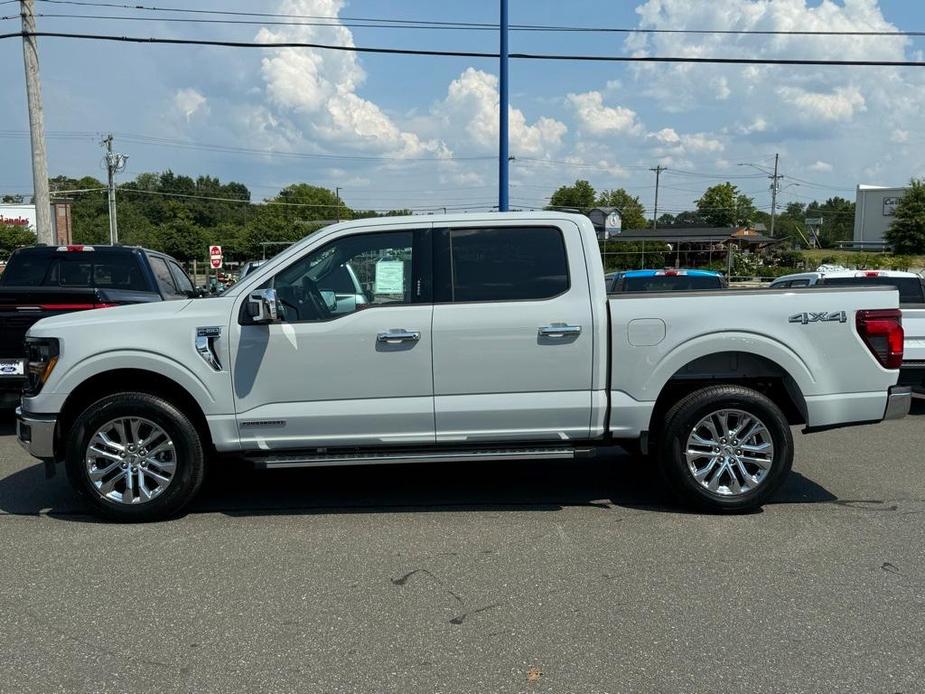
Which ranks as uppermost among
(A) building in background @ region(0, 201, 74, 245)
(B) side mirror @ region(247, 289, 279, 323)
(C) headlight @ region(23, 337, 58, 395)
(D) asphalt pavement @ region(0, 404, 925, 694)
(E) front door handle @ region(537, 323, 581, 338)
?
(A) building in background @ region(0, 201, 74, 245)

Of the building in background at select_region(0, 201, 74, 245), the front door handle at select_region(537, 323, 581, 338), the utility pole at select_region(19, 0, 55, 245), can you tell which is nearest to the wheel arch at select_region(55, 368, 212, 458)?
the front door handle at select_region(537, 323, 581, 338)

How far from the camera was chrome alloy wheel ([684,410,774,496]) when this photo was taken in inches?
213

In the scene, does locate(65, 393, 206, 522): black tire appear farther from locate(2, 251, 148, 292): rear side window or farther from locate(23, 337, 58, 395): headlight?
locate(2, 251, 148, 292): rear side window

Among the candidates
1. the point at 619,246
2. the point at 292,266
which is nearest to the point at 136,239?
the point at 619,246

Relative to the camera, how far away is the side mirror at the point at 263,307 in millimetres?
5004

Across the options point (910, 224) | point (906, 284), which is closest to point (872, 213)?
point (910, 224)

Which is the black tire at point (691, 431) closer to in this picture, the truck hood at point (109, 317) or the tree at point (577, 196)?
the truck hood at point (109, 317)

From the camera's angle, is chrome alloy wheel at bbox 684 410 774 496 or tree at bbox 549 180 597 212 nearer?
chrome alloy wheel at bbox 684 410 774 496

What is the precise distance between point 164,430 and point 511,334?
2435 millimetres

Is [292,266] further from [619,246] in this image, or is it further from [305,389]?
[619,246]

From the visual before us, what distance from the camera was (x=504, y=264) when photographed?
5.36 m

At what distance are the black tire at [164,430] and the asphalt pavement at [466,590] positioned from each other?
141 mm

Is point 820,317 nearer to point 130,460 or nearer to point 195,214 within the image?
point 130,460

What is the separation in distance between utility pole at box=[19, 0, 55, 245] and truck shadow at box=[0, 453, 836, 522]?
12.1 metres
